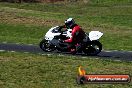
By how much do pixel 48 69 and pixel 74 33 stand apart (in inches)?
221

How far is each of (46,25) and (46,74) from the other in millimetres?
23560

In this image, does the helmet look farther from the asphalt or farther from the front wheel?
the asphalt

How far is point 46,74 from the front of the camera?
1719 centimetres

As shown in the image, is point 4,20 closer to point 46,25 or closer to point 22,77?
point 46,25

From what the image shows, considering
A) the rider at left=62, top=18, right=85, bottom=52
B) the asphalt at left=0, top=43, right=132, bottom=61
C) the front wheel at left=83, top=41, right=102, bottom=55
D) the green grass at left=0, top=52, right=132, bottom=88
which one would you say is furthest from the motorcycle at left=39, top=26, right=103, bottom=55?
the green grass at left=0, top=52, right=132, bottom=88

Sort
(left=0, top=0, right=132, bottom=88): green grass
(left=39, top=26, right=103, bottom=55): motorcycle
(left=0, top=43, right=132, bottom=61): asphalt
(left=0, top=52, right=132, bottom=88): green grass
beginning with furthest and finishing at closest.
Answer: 1. (left=39, top=26, right=103, bottom=55): motorcycle
2. (left=0, top=43, right=132, bottom=61): asphalt
3. (left=0, top=0, right=132, bottom=88): green grass
4. (left=0, top=52, right=132, bottom=88): green grass

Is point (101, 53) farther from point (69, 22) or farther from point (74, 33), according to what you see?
point (69, 22)

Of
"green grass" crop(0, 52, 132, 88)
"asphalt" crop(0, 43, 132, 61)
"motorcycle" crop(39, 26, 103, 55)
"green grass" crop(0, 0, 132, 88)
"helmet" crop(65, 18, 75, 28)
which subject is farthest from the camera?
"motorcycle" crop(39, 26, 103, 55)

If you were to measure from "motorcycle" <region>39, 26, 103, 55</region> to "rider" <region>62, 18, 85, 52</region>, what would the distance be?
0.21 meters

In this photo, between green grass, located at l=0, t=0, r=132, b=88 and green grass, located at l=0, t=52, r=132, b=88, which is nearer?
green grass, located at l=0, t=52, r=132, b=88

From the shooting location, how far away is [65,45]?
78.8ft

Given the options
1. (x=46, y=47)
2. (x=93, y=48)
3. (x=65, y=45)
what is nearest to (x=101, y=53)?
(x=93, y=48)

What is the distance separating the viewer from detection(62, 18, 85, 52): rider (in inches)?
915

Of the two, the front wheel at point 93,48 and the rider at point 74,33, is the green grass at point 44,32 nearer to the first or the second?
the front wheel at point 93,48
